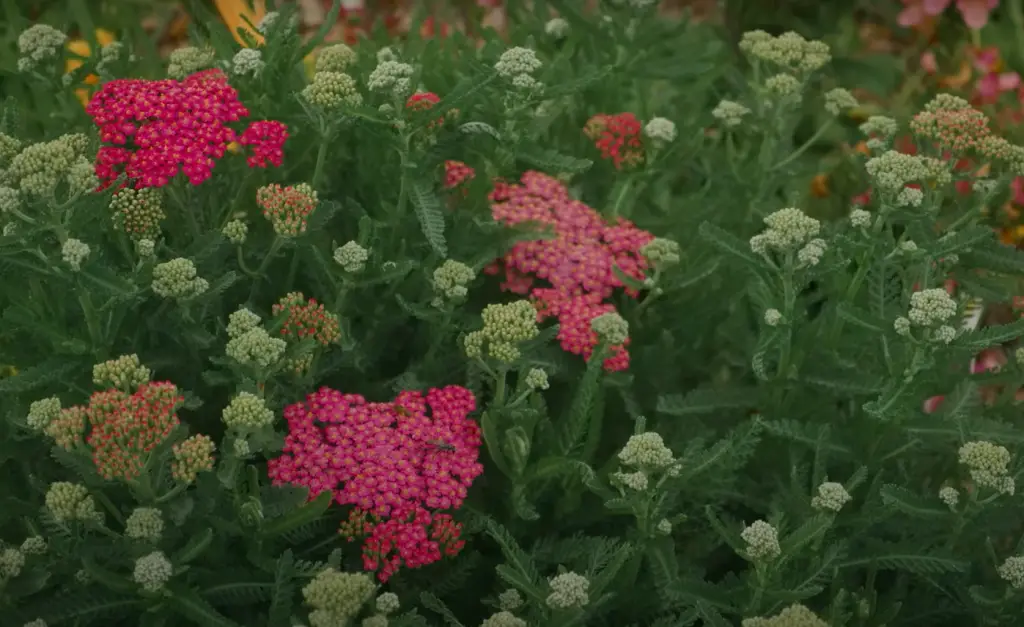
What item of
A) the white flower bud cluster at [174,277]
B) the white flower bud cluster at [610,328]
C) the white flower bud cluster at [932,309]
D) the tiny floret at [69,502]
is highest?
the white flower bud cluster at [174,277]

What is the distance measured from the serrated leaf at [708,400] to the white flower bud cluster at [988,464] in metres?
0.37

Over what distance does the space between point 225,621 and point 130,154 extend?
0.75 m

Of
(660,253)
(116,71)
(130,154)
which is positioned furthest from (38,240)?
(660,253)

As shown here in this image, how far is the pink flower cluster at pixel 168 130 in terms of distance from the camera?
192 cm

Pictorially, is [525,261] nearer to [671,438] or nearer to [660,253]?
[660,253]

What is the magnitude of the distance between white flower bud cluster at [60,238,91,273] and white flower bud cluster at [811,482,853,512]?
1.11m

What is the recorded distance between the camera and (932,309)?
1.82 m

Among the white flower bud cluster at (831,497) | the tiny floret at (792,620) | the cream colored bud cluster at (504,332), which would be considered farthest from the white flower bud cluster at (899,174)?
the tiny floret at (792,620)

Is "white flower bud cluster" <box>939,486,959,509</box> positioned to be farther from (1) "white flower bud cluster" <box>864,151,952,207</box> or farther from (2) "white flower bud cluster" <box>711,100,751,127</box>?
(2) "white flower bud cluster" <box>711,100,751,127</box>

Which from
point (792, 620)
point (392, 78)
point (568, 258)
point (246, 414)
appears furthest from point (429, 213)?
point (792, 620)

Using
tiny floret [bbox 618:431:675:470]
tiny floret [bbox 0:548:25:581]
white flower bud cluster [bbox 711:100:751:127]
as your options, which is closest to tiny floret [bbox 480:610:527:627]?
tiny floret [bbox 618:431:675:470]

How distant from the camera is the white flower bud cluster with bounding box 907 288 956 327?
181 cm

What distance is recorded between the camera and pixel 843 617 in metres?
1.82

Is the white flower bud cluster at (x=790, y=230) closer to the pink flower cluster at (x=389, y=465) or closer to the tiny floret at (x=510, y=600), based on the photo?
the pink flower cluster at (x=389, y=465)
